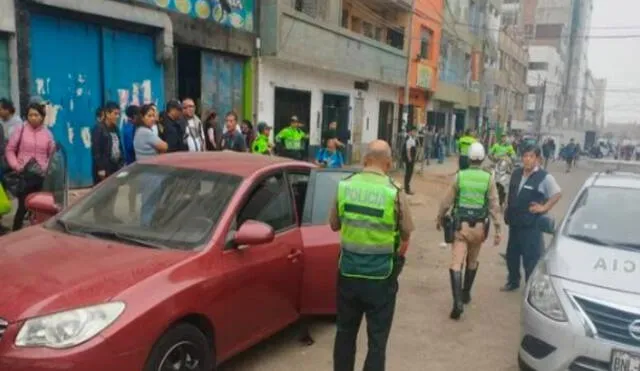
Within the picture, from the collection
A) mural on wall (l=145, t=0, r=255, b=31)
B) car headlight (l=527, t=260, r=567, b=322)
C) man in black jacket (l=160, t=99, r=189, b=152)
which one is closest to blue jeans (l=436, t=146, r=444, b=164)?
mural on wall (l=145, t=0, r=255, b=31)

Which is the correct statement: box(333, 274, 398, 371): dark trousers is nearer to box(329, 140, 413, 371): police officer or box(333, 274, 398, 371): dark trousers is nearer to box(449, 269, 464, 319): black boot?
box(329, 140, 413, 371): police officer

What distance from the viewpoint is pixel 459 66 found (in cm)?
3334

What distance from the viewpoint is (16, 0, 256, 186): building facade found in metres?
8.85

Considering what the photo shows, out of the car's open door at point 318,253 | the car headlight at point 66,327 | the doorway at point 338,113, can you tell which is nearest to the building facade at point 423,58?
the doorway at point 338,113

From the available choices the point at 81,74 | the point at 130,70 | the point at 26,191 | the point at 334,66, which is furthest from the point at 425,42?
the point at 26,191

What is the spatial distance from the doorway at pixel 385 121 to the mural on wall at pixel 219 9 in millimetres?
11019

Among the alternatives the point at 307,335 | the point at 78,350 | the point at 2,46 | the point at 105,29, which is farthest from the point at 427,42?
the point at 78,350

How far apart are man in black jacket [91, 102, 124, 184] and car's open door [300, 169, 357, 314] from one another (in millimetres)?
3175

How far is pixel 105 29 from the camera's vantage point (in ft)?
32.7

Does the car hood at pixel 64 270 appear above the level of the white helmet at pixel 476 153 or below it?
below

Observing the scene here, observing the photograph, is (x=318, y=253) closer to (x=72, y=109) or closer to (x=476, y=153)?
(x=476, y=153)

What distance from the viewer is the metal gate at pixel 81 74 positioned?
29.2 ft

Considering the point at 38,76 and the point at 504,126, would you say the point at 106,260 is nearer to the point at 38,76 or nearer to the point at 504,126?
the point at 38,76

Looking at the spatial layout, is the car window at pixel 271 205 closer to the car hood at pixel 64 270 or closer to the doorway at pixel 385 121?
the car hood at pixel 64 270
